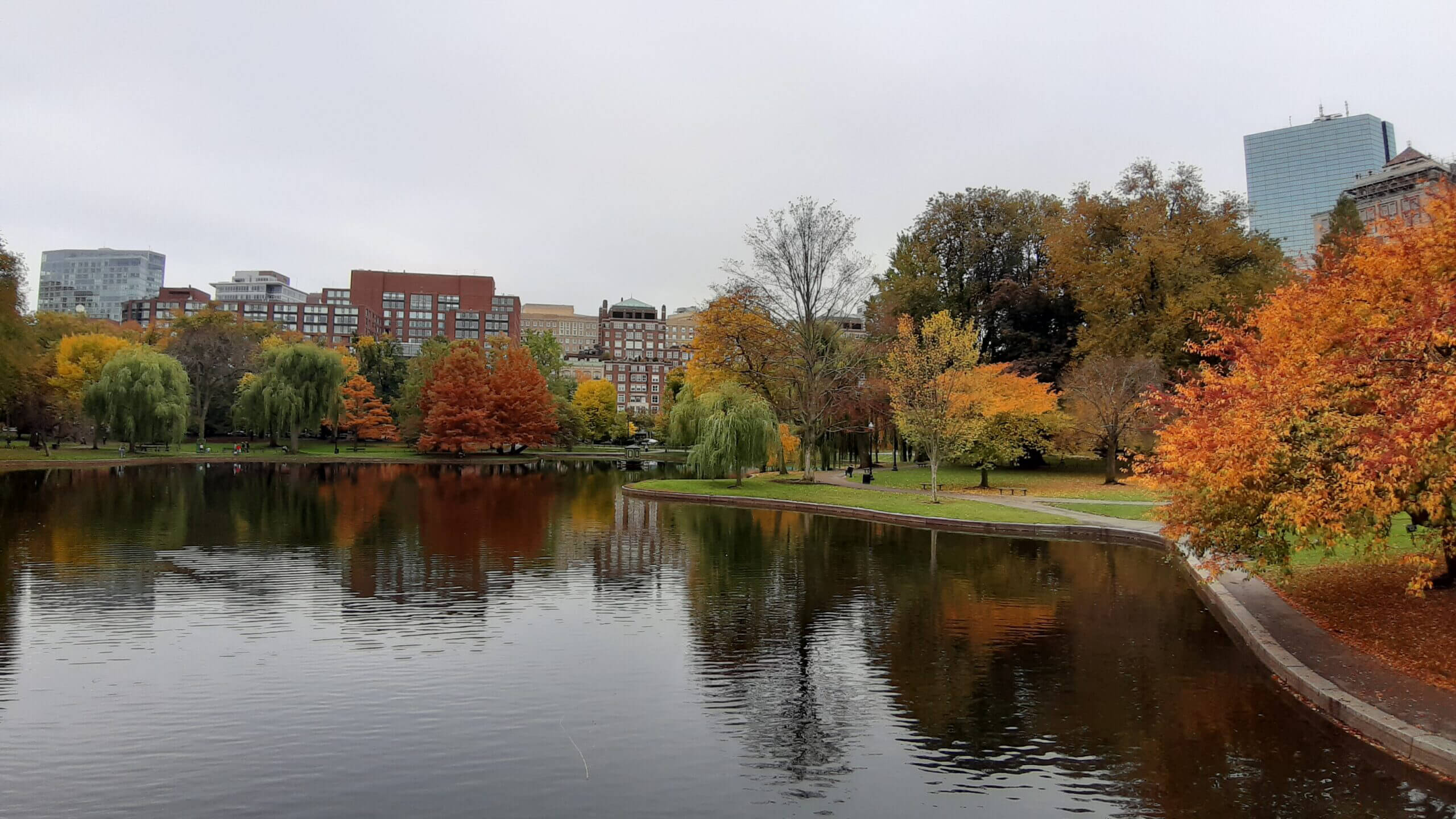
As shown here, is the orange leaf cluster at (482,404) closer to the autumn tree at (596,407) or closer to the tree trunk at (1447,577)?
the autumn tree at (596,407)

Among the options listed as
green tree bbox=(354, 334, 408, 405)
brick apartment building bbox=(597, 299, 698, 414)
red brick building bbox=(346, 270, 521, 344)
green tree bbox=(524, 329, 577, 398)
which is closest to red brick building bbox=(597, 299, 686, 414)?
brick apartment building bbox=(597, 299, 698, 414)

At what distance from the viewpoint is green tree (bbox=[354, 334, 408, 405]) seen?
267 feet

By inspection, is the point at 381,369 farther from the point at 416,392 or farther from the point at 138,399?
the point at 138,399

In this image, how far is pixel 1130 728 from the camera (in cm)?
863

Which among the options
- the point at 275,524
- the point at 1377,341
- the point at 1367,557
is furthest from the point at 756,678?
the point at 275,524

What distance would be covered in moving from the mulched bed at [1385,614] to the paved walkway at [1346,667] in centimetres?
19

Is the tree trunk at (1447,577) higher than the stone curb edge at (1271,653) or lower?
higher

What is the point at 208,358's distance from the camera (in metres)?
67.5

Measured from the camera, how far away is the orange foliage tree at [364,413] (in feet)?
234

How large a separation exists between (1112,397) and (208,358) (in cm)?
6556

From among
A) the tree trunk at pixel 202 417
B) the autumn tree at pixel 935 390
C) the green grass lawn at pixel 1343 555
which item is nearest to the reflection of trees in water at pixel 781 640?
the green grass lawn at pixel 1343 555

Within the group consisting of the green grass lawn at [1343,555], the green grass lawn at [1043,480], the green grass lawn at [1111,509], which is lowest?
the green grass lawn at [1343,555]

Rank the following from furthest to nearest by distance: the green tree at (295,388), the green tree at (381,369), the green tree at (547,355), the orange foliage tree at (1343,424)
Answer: the green tree at (547,355) → the green tree at (381,369) → the green tree at (295,388) → the orange foliage tree at (1343,424)

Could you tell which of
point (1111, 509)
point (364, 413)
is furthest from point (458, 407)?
point (1111, 509)
